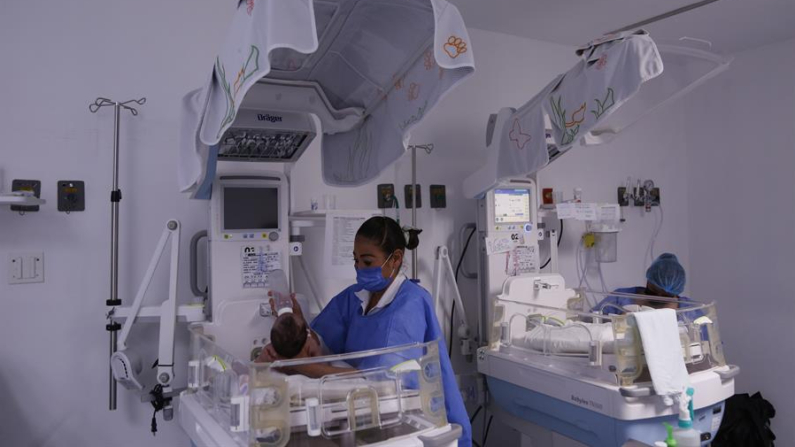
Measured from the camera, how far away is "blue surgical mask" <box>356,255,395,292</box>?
2051 millimetres

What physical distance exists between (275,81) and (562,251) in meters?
2.46

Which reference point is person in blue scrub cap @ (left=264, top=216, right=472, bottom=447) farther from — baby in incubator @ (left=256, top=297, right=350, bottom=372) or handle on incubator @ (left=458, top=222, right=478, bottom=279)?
handle on incubator @ (left=458, top=222, right=478, bottom=279)

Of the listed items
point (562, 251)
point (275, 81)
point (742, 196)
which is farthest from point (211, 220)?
point (742, 196)

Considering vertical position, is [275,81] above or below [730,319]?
above

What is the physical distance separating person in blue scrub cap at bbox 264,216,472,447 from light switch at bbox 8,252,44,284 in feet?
3.99

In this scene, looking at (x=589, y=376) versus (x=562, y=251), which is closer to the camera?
(x=589, y=376)

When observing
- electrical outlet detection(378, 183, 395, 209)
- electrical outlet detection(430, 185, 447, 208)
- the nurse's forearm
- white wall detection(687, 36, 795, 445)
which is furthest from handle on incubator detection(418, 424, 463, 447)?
white wall detection(687, 36, 795, 445)

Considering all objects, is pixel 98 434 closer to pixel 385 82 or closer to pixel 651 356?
pixel 385 82

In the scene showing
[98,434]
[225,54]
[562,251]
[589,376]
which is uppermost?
[225,54]

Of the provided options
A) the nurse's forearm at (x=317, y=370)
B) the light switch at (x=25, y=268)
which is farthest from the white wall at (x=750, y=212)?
the light switch at (x=25, y=268)

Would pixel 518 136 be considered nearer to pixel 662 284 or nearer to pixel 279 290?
pixel 662 284

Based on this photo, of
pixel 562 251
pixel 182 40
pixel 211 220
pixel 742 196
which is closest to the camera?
pixel 211 220

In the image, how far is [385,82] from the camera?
1.96 m

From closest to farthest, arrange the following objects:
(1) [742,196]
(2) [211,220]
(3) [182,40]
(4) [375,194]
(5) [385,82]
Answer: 1. (5) [385,82]
2. (2) [211,220]
3. (3) [182,40]
4. (4) [375,194]
5. (1) [742,196]
